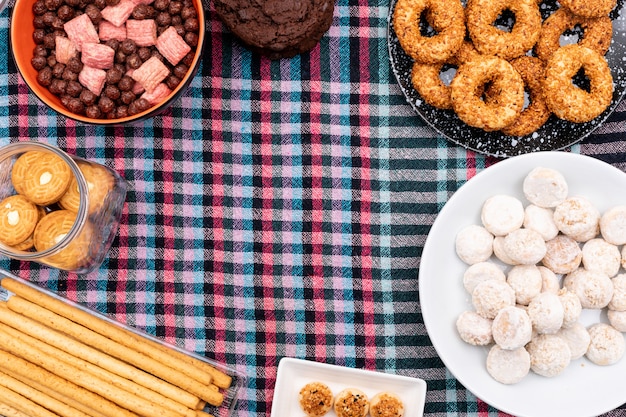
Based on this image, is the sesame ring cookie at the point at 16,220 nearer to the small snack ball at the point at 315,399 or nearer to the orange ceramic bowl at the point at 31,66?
the orange ceramic bowl at the point at 31,66

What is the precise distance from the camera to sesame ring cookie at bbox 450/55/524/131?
1.40m

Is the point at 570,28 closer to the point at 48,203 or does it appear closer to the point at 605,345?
the point at 605,345

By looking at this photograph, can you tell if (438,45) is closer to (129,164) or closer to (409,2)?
(409,2)

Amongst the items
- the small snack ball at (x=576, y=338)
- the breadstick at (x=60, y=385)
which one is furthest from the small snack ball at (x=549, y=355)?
the breadstick at (x=60, y=385)

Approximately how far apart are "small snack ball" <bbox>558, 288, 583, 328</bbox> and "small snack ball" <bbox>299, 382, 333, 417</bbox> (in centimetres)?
48

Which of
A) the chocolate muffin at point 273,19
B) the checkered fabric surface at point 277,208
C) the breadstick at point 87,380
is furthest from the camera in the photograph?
the checkered fabric surface at point 277,208

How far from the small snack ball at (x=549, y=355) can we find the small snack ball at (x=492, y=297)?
0.31 ft

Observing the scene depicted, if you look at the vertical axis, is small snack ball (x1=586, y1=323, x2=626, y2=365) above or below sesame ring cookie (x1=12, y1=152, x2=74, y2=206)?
below

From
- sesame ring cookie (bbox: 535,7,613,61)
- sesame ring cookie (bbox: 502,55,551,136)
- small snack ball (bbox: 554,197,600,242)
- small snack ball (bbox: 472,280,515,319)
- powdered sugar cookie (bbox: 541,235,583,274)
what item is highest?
sesame ring cookie (bbox: 535,7,613,61)

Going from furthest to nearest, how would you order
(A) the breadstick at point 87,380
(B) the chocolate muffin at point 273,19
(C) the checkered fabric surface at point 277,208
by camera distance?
(C) the checkered fabric surface at point 277,208 < (A) the breadstick at point 87,380 < (B) the chocolate muffin at point 273,19

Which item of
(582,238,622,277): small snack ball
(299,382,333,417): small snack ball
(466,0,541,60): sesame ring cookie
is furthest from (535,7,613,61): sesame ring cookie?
(299,382,333,417): small snack ball

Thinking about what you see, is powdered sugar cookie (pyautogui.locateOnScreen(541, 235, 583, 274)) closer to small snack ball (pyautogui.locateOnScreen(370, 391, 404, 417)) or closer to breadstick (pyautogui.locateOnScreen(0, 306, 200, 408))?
small snack ball (pyautogui.locateOnScreen(370, 391, 404, 417))

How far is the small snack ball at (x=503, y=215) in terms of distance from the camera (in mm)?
1420

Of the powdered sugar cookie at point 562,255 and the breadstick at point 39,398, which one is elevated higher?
the powdered sugar cookie at point 562,255
